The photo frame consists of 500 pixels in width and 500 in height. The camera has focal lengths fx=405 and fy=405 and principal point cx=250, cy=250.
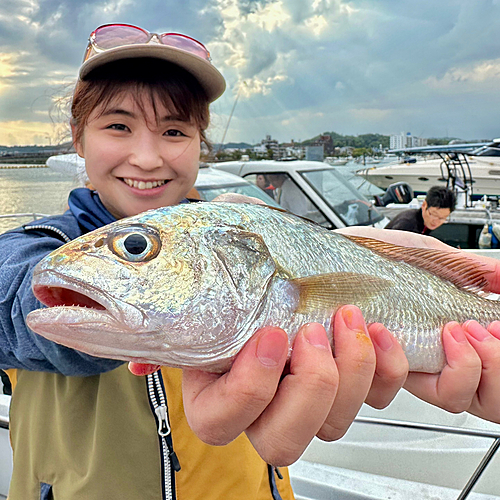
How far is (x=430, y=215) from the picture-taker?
7.14 meters

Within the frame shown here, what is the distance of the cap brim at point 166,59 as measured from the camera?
1.82 metres

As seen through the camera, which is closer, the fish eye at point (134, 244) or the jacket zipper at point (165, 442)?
the fish eye at point (134, 244)

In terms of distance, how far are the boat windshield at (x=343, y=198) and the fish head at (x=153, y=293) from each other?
5827 millimetres

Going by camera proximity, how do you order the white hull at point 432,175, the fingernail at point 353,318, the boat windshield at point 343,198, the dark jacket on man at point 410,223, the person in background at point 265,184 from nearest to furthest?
the fingernail at point 353,318
the boat windshield at point 343,198
the dark jacket on man at point 410,223
the person in background at point 265,184
the white hull at point 432,175

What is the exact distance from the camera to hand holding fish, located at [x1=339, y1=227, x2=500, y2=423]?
1548 millimetres

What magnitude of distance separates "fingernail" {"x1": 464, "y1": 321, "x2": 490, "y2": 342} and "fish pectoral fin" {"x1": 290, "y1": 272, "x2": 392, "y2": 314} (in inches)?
18.0

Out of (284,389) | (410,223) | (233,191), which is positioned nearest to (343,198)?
(410,223)

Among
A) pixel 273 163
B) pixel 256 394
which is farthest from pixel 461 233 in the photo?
pixel 256 394

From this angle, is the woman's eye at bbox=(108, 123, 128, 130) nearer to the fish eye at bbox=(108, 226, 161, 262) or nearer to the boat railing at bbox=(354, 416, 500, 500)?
the fish eye at bbox=(108, 226, 161, 262)

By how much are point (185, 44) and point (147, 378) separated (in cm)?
165

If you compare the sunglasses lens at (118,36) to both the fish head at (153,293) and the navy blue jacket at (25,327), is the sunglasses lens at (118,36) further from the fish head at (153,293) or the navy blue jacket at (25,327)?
the fish head at (153,293)

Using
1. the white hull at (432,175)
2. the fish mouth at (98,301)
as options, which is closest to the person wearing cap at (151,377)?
the fish mouth at (98,301)

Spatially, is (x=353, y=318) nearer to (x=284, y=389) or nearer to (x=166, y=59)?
(x=284, y=389)

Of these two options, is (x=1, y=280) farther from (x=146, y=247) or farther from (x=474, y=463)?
(x=474, y=463)
